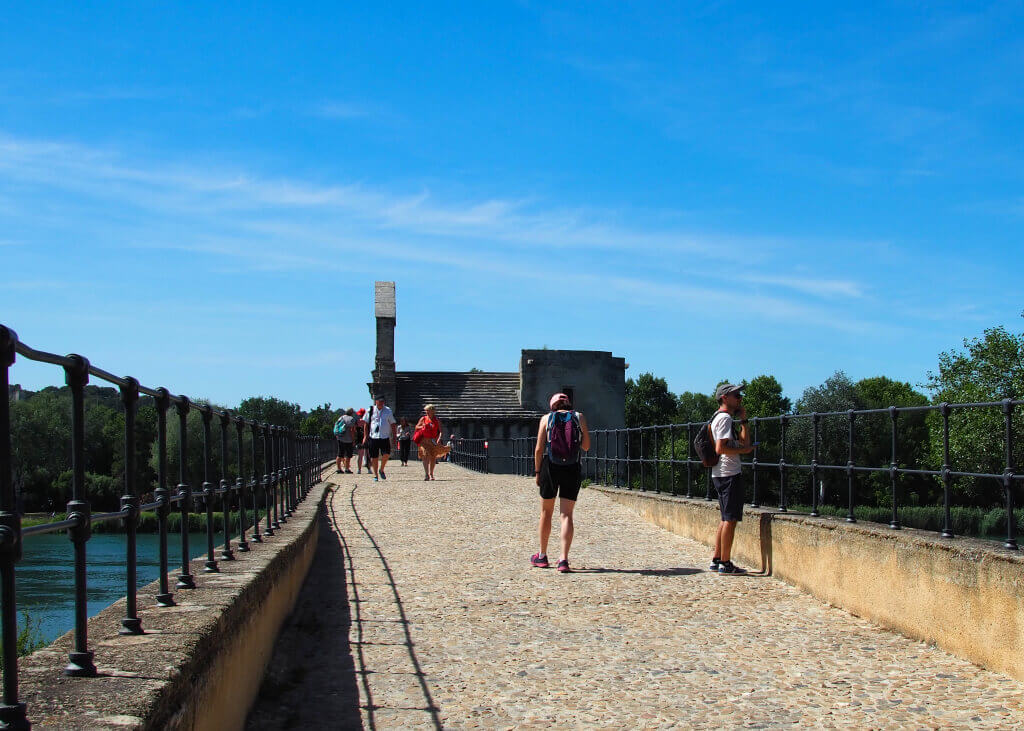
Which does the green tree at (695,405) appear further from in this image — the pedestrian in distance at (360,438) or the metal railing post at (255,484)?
the metal railing post at (255,484)

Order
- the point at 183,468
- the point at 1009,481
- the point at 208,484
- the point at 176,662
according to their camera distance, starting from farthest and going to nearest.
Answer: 1. the point at 1009,481
2. the point at 208,484
3. the point at 183,468
4. the point at 176,662

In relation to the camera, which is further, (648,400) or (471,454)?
(648,400)

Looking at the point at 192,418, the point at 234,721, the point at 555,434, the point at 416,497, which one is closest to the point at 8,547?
the point at 234,721

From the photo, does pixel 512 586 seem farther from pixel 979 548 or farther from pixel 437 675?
pixel 979 548

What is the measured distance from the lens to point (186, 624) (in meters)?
4.14

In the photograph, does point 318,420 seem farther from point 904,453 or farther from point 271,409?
point 904,453

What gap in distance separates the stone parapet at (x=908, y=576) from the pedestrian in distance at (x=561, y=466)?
68.6 inches

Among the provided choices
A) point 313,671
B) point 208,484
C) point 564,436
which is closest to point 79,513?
point 208,484

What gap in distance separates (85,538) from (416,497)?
44.8ft

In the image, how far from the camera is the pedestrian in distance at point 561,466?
30.6ft

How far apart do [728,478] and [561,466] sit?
4.74 ft

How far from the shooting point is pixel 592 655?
6246mm

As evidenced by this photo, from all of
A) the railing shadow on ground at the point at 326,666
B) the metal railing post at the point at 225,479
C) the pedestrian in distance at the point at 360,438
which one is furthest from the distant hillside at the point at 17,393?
the pedestrian in distance at the point at 360,438

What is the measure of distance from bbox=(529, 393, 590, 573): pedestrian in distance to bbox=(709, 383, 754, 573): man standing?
1169mm
